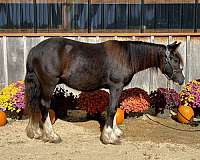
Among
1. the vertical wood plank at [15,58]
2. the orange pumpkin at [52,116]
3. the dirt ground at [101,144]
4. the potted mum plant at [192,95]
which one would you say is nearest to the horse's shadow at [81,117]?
the dirt ground at [101,144]

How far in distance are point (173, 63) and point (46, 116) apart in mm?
2372

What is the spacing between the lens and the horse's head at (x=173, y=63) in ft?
20.8

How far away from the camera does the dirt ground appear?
5.57 meters

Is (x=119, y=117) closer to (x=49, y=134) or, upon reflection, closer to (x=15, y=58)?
(x=49, y=134)

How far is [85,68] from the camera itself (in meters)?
6.31

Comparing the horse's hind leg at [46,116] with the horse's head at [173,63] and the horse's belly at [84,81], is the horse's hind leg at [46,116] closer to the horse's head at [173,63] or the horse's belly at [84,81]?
the horse's belly at [84,81]

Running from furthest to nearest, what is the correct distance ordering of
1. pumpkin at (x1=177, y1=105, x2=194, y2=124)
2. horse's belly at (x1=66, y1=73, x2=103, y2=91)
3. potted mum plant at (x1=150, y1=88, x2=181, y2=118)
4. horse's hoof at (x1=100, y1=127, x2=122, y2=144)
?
potted mum plant at (x1=150, y1=88, x2=181, y2=118), pumpkin at (x1=177, y1=105, x2=194, y2=124), horse's belly at (x1=66, y1=73, x2=103, y2=91), horse's hoof at (x1=100, y1=127, x2=122, y2=144)

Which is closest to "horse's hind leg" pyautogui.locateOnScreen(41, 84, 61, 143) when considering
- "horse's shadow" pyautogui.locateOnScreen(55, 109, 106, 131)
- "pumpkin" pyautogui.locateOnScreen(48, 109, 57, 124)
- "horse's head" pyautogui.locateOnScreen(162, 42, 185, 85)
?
"pumpkin" pyautogui.locateOnScreen(48, 109, 57, 124)

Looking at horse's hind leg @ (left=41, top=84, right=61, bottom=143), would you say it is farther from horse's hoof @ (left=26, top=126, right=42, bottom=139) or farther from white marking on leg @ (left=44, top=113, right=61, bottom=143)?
horse's hoof @ (left=26, top=126, right=42, bottom=139)

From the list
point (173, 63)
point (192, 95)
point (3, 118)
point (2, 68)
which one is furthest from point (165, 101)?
point (2, 68)

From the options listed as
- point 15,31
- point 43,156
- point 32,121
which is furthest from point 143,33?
point 43,156

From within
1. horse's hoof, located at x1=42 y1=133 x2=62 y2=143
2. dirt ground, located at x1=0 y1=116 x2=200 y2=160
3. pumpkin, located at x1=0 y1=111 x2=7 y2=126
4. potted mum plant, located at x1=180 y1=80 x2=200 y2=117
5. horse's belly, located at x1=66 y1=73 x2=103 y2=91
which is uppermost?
horse's belly, located at x1=66 y1=73 x2=103 y2=91

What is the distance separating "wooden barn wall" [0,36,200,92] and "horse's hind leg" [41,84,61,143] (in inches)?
99.1

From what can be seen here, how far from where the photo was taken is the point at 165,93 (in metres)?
7.99
